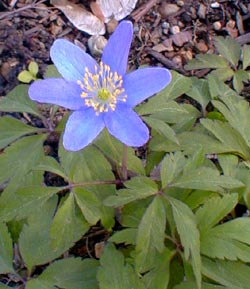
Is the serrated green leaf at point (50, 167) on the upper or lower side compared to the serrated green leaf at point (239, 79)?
upper

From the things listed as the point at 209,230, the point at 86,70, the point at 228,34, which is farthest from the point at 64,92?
the point at 228,34

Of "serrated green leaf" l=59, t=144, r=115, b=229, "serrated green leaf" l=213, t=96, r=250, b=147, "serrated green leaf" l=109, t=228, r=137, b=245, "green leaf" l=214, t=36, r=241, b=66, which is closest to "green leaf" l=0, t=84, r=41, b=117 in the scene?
"serrated green leaf" l=59, t=144, r=115, b=229

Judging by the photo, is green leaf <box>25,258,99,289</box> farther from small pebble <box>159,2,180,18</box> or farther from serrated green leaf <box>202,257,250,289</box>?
small pebble <box>159,2,180,18</box>

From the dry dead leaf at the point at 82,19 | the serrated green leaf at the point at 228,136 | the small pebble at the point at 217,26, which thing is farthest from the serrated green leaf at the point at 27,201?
the small pebble at the point at 217,26

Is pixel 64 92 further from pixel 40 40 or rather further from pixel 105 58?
pixel 40 40

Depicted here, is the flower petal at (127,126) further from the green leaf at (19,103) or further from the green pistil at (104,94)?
the green leaf at (19,103)
